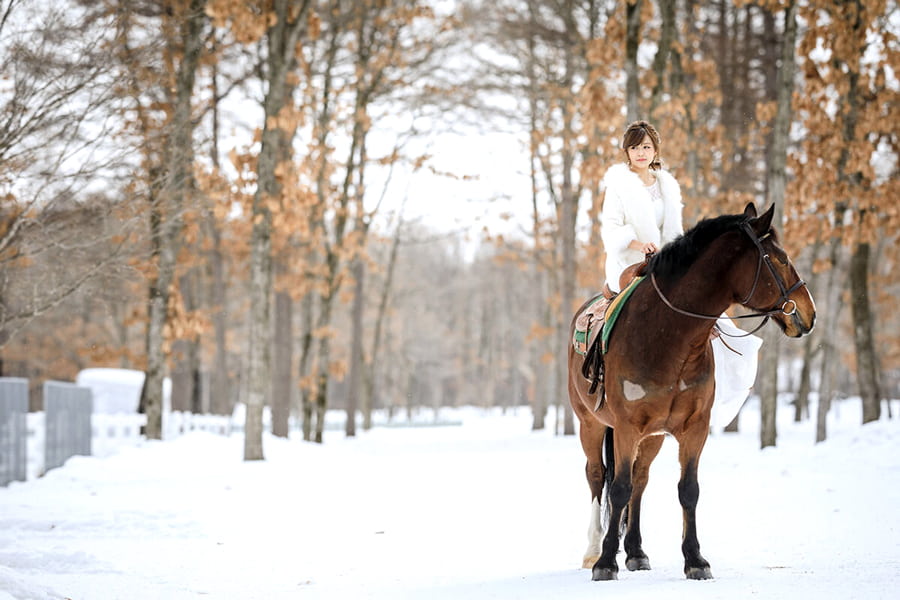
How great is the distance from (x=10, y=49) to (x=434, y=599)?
21.5 feet

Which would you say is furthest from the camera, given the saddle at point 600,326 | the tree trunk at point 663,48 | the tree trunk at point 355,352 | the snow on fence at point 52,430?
the tree trunk at point 355,352

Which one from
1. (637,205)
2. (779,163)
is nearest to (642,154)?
(637,205)

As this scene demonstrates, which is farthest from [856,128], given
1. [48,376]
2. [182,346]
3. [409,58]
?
[48,376]

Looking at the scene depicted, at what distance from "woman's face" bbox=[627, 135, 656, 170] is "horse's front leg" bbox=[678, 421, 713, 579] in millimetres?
1932

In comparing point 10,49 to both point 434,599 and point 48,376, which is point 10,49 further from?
point 48,376

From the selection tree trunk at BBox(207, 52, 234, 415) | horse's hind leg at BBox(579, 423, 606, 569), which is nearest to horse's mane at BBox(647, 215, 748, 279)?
horse's hind leg at BBox(579, 423, 606, 569)

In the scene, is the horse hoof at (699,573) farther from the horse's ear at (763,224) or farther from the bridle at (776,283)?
the horse's ear at (763,224)

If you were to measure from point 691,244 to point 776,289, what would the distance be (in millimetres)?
599

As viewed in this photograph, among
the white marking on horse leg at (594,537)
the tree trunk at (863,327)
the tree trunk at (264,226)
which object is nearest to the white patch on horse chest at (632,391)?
the white marking on horse leg at (594,537)

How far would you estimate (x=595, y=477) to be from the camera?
24.1 feet

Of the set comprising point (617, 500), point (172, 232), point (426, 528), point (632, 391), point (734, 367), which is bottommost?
point (426, 528)

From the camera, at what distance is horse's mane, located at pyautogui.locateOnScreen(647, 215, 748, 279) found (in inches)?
234

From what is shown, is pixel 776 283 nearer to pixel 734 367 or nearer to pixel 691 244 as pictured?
pixel 691 244

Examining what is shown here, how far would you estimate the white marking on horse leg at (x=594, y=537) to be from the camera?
7.08 metres
